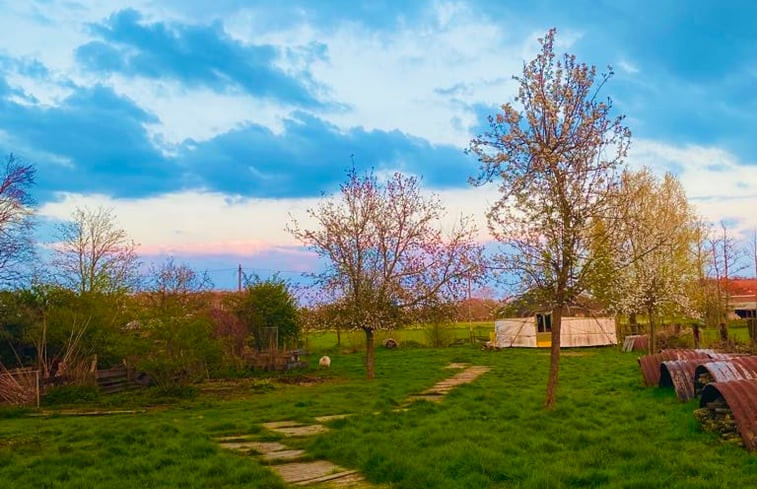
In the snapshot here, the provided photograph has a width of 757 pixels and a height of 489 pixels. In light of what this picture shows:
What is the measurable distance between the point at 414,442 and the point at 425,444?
9.1 inches

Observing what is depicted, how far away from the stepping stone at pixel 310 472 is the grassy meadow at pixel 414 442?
0.21 metres

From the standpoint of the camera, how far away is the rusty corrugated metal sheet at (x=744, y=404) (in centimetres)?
786

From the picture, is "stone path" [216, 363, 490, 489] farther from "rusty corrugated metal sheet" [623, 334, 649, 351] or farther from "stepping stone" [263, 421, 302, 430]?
"rusty corrugated metal sheet" [623, 334, 649, 351]

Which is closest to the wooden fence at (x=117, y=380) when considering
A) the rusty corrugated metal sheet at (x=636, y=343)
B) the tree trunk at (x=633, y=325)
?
the rusty corrugated metal sheet at (x=636, y=343)

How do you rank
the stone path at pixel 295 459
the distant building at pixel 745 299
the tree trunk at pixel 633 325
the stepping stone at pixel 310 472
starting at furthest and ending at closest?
1. the distant building at pixel 745 299
2. the tree trunk at pixel 633 325
3. the stepping stone at pixel 310 472
4. the stone path at pixel 295 459

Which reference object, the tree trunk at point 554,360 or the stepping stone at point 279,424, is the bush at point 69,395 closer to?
the stepping stone at point 279,424

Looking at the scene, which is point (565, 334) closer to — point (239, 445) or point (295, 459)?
point (239, 445)

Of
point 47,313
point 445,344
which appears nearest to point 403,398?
point 47,313

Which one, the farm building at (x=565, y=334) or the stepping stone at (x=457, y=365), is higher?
the farm building at (x=565, y=334)

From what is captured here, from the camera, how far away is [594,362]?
1030 inches

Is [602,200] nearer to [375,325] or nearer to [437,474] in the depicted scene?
[437,474]

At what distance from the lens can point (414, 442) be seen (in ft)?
30.3

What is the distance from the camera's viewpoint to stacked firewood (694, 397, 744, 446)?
8352 mm

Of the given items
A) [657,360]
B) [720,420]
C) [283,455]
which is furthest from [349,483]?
[657,360]
